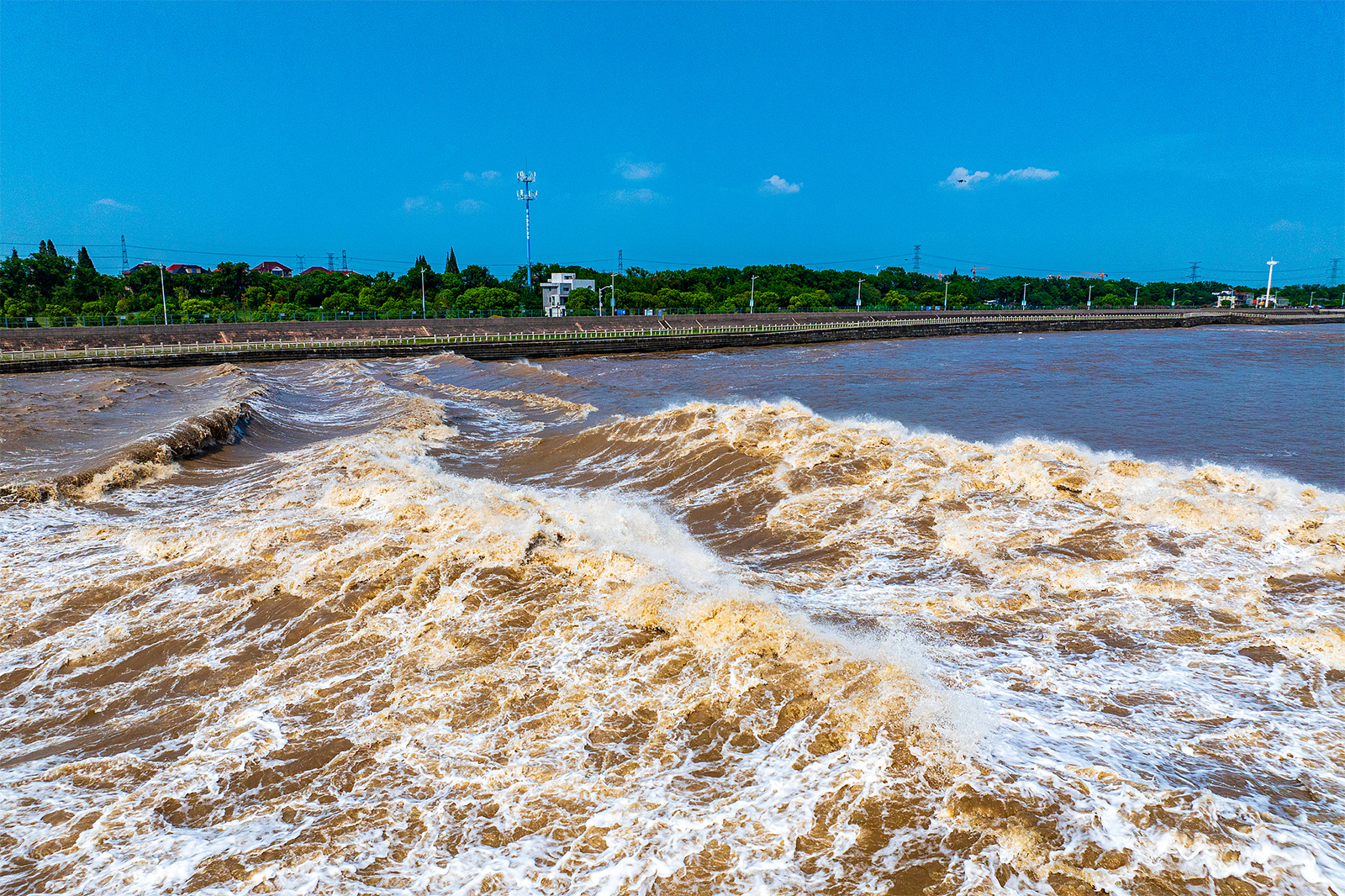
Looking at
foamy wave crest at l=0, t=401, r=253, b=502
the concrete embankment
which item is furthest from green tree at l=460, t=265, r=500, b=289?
foamy wave crest at l=0, t=401, r=253, b=502

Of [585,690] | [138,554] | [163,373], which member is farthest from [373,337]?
[585,690]

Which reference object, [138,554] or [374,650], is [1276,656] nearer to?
[374,650]

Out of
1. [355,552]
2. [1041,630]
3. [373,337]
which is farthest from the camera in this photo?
[373,337]

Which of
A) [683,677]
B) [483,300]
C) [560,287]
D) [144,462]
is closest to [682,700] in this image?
[683,677]

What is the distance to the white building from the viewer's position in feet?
319

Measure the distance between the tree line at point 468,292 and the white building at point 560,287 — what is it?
1.80 meters

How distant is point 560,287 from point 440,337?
5352cm

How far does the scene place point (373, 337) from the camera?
5059cm

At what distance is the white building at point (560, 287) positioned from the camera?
9712 cm

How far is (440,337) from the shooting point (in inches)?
1973

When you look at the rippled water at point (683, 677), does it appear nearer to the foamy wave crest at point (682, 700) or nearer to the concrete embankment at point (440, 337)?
the foamy wave crest at point (682, 700)

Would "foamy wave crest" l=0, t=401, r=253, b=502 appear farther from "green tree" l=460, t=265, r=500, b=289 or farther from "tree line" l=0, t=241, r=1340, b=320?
"green tree" l=460, t=265, r=500, b=289

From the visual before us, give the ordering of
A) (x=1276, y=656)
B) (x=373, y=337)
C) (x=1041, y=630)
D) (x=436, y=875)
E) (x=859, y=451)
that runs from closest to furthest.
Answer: (x=436, y=875), (x=1276, y=656), (x=1041, y=630), (x=859, y=451), (x=373, y=337)

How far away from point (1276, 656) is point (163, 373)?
40.4m
